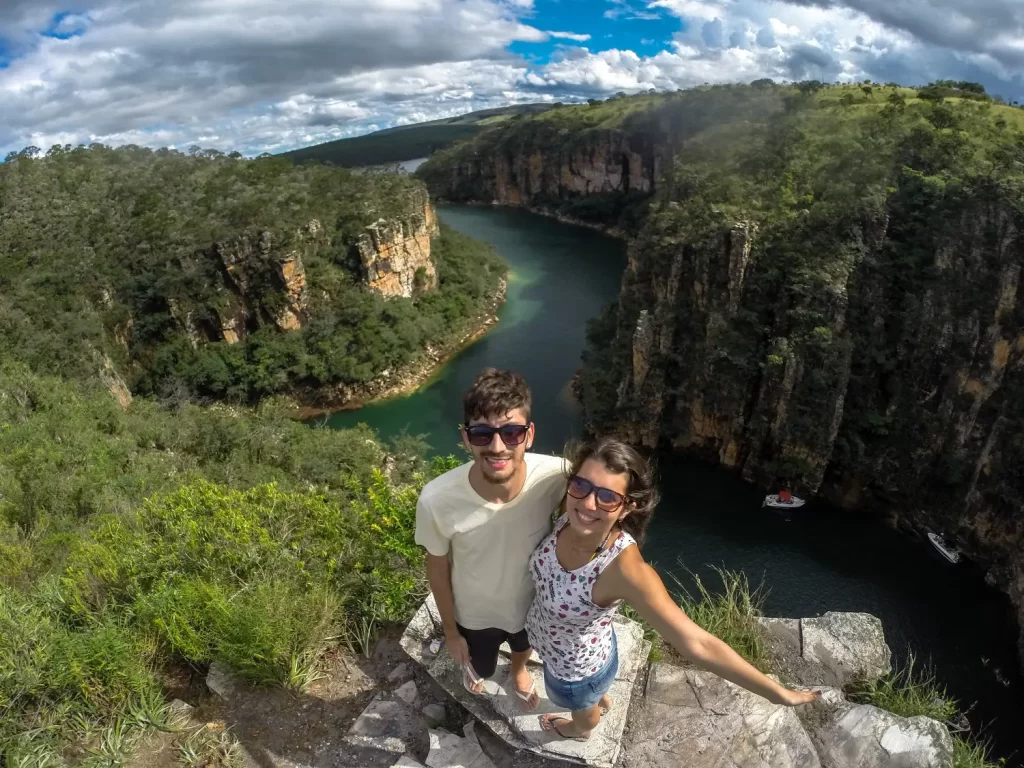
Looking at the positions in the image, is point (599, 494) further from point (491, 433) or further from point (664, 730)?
point (664, 730)

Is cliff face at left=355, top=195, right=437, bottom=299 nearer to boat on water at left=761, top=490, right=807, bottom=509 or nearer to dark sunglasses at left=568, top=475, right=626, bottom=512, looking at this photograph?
boat on water at left=761, top=490, right=807, bottom=509

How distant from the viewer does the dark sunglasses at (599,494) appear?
2.27m

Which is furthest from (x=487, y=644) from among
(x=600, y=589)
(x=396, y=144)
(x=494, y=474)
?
(x=396, y=144)

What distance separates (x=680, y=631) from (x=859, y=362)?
73.5 ft

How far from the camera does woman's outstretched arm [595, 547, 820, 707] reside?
2.18 meters

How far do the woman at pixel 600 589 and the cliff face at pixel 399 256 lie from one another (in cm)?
3145

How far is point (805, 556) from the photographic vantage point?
59.2ft

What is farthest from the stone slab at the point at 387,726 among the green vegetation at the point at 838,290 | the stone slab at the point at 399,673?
the green vegetation at the point at 838,290

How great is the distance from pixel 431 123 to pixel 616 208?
360 feet

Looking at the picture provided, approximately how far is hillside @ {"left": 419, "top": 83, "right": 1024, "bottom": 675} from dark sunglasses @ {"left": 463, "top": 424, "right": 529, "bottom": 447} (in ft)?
64.2

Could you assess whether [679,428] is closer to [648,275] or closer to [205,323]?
[648,275]

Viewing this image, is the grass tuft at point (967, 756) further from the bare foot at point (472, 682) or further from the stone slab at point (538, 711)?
the bare foot at point (472, 682)

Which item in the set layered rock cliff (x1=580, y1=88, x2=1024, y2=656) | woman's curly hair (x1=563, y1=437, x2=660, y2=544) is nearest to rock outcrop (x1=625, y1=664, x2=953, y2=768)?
woman's curly hair (x1=563, y1=437, x2=660, y2=544)

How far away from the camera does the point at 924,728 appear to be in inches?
127
